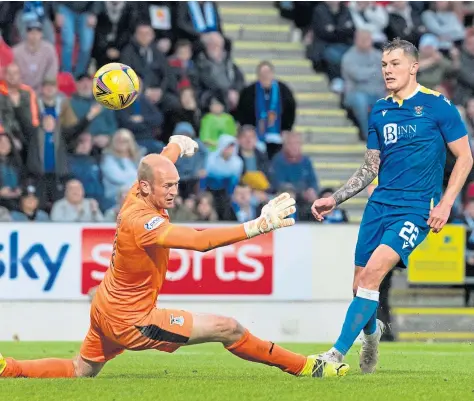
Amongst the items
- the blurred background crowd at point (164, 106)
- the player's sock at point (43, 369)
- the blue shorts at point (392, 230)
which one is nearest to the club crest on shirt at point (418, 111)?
the blue shorts at point (392, 230)

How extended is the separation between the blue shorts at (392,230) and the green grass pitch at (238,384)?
0.94 m

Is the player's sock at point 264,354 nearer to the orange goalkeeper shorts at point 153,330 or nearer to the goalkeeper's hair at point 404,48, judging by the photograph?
the orange goalkeeper shorts at point 153,330

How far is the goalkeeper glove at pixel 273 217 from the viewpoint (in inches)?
305

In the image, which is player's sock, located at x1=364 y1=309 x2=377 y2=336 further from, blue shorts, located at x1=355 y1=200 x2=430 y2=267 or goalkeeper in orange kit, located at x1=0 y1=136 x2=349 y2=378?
goalkeeper in orange kit, located at x1=0 y1=136 x2=349 y2=378

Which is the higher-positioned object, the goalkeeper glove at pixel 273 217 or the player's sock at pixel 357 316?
the goalkeeper glove at pixel 273 217

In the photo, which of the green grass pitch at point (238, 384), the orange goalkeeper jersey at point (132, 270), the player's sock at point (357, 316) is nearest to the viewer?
the green grass pitch at point (238, 384)

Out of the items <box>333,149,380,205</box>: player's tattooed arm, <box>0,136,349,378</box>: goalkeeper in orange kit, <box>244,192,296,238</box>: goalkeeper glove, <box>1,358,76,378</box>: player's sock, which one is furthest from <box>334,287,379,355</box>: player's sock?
<box>1,358,76,378</box>: player's sock

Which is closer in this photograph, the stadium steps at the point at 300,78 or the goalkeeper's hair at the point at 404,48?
the goalkeeper's hair at the point at 404,48

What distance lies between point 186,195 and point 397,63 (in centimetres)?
770

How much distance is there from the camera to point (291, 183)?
17.6 metres

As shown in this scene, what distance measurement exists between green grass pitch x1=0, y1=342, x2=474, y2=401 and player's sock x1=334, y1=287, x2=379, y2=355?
0.84 ft

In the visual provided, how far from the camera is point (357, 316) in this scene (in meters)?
9.16

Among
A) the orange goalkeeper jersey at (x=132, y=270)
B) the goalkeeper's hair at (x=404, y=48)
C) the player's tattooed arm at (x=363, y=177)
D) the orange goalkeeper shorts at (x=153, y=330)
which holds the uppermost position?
the goalkeeper's hair at (x=404, y=48)

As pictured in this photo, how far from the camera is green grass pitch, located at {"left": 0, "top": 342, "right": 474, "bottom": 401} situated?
7891 mm
